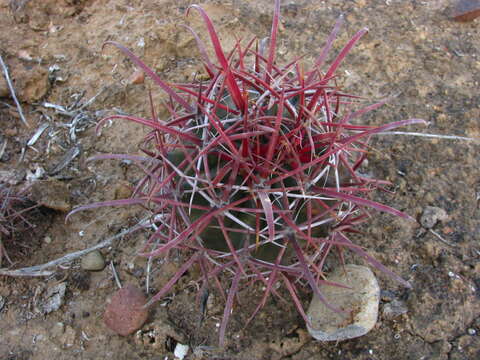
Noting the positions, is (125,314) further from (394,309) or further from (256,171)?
(394,309)

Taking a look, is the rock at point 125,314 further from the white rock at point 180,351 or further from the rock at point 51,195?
the rock at point 51,195

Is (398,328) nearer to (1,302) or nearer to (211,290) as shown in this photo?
(211,290)

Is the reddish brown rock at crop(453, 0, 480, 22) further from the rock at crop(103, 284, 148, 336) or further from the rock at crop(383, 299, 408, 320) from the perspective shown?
the rock at crop(103, 284, 148, 336)

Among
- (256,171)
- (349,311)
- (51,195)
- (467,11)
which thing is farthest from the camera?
(467,11)

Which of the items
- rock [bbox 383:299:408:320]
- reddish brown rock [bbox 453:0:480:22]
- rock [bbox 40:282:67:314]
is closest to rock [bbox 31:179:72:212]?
rock [bbox 40:282:67:314]

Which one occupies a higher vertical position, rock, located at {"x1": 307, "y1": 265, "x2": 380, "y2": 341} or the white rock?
rock, located at {"x1": 307, "y1": 265, "x2": 380, "y2": 341}

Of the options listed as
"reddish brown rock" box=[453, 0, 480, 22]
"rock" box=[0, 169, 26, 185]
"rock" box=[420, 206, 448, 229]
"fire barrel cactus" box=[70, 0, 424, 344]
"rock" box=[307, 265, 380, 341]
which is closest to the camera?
"fire barrel cactus" box=[70, 0, 424, 344]

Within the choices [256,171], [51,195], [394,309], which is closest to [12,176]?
[51,195]
